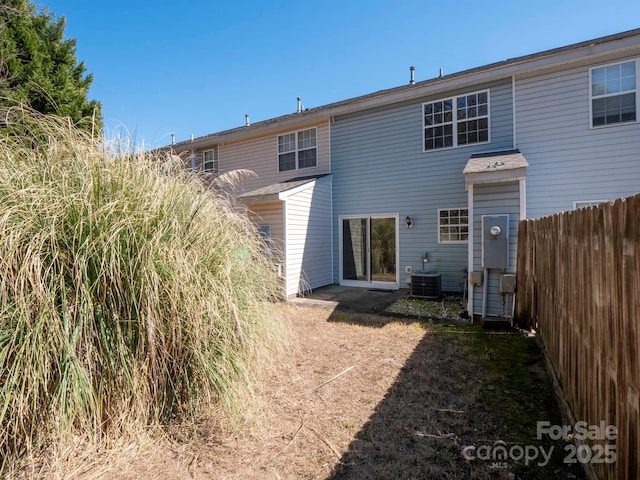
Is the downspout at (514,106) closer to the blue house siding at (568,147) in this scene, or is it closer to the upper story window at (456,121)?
the blue house siding at (568,147)

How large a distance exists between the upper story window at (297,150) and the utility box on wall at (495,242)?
6257 millimetres

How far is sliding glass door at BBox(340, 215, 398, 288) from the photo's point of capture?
9180mm

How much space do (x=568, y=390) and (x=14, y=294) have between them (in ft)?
14.3

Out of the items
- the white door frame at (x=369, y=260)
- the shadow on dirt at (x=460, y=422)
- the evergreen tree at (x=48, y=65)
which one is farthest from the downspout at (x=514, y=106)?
the evergreen tree at (x=48, y=65)

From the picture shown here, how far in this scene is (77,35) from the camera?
10953 millimetres

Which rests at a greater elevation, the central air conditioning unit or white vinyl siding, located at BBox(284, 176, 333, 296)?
white vinyl siding, located at BBox(284, 176, 333, 296)

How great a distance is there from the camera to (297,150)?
10.9 meters

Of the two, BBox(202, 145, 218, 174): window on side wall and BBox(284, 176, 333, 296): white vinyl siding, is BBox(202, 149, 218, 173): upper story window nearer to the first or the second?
BBox(202, 145, 218, 174): window on side wall

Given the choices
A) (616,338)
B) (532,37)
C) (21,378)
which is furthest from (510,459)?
(532,37)

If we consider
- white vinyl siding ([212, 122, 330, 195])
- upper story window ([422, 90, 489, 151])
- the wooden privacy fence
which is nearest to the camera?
the wooden privacy fence

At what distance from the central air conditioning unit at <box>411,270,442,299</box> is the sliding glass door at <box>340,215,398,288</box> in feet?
3.71

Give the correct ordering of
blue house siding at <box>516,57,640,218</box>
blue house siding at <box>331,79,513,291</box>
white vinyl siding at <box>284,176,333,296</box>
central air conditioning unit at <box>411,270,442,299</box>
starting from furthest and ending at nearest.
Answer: white vinyl siding at <box>284,176,333,296</box>, blue house siding at <box>331,79,513,291</box>, central air conditioning unit at <box>411,270,442,299</box>, blue house siding at <box>516,57,640,218</box>

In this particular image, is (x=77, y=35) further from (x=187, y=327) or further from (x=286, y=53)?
(x=187, y=327)

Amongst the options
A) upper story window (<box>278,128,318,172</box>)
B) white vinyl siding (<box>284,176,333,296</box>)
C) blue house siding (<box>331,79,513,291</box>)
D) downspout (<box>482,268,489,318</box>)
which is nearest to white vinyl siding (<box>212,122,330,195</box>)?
upper story window (<box>278,128,318,172</box>)
